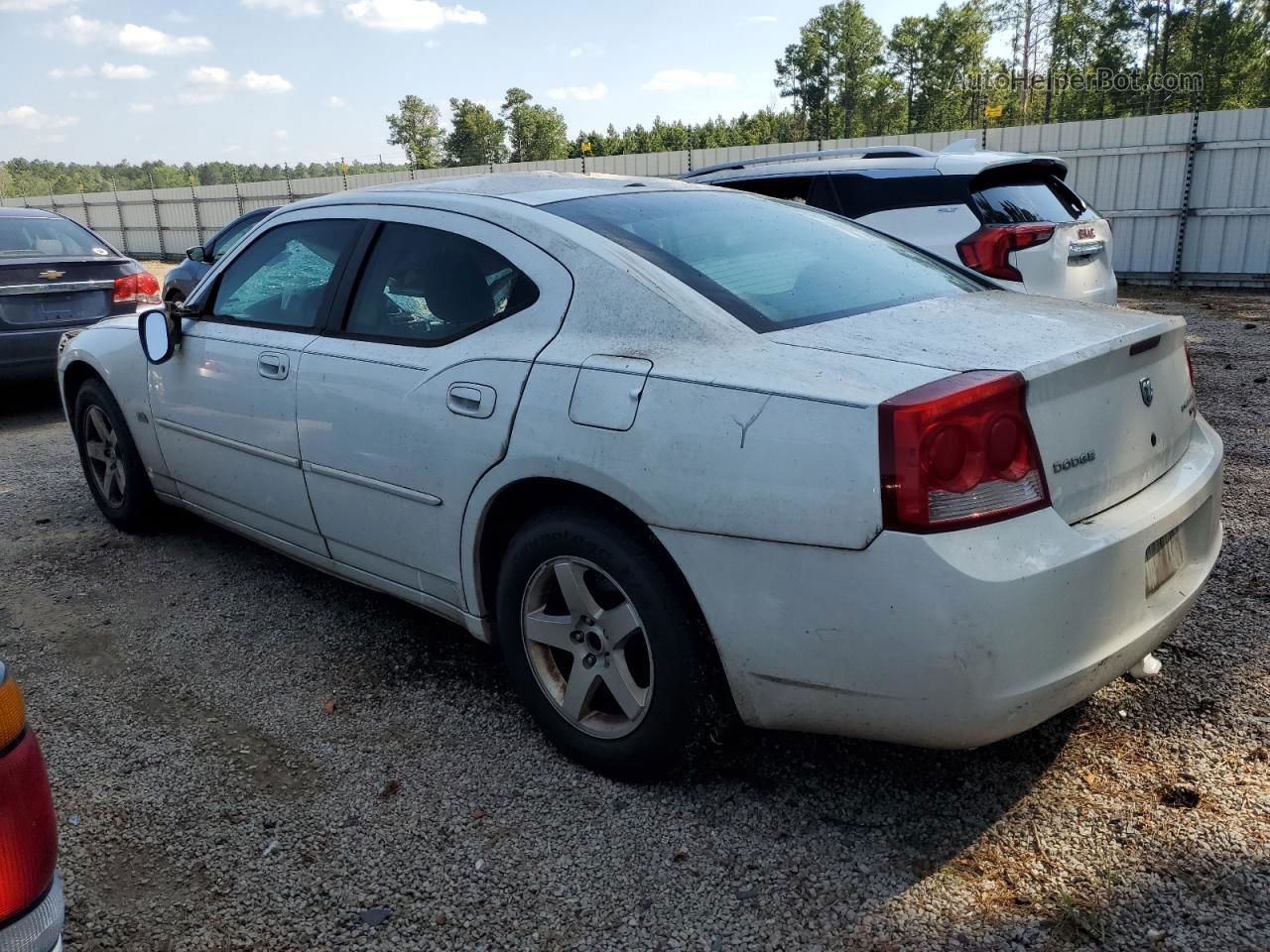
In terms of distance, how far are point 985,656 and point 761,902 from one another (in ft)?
2.48

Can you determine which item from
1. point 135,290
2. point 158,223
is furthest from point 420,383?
point 158,223

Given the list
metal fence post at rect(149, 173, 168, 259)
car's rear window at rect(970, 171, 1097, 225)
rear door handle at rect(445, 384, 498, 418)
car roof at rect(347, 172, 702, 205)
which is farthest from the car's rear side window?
metal fence post at rect(149, 173, 168, 259)

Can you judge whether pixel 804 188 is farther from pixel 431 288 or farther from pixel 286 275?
pixel 431 288

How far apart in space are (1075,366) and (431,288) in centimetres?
185

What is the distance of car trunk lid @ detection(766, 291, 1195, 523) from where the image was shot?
7.06 ft

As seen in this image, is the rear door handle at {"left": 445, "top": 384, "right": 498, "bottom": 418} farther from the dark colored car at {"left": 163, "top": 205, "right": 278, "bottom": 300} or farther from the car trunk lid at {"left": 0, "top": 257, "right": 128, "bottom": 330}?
the dark colored car at {"left": 163, "top": 205, "right": 278, "bottom": 300}

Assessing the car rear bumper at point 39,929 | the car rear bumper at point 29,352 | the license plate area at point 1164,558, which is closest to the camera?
the car rear bumper at point 39,929

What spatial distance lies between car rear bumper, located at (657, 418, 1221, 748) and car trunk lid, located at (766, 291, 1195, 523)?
0.10m

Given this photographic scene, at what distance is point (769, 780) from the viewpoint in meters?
2.66

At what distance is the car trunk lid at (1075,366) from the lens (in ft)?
7.06

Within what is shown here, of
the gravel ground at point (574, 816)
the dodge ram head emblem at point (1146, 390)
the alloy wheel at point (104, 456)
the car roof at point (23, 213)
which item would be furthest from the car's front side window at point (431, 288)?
the car roof at point (23, 213)

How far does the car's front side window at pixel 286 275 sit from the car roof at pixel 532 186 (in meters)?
0.17

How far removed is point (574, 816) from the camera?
254cm

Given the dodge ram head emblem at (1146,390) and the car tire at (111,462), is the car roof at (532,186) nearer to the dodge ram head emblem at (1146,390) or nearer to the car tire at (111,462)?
the dodge ram head emblem at (1146,390)
